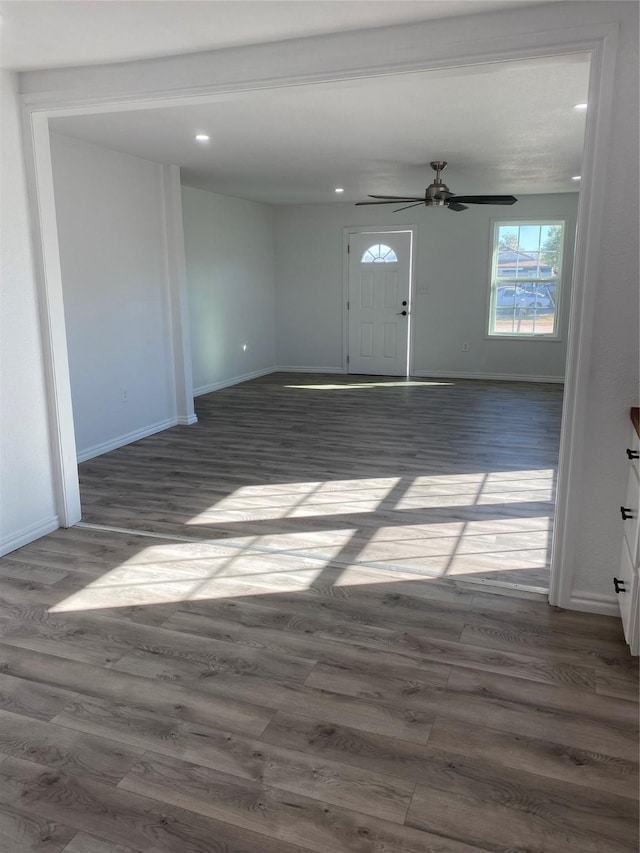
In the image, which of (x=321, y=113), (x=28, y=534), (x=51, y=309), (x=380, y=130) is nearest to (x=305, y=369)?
(x=380, y=130)

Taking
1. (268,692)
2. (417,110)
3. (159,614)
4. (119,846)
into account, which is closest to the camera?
(119,846)

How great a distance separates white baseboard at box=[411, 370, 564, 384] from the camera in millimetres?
8617

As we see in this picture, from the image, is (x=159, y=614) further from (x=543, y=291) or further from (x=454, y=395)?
(x=543, y=291)

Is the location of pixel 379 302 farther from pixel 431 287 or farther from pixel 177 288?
pixel 177 288

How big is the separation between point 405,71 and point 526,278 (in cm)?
648

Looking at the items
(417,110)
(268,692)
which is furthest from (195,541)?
(417,110)

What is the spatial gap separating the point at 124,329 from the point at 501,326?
5401mm

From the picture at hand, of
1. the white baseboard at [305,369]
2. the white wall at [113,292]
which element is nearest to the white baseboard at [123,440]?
the white wall at [113,292]

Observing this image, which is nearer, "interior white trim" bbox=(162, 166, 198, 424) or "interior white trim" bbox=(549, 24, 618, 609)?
"interior white trim" bbox=(549, 24, 618, 609)

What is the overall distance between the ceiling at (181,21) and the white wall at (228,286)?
4405mm

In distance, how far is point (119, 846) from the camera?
5.21ft

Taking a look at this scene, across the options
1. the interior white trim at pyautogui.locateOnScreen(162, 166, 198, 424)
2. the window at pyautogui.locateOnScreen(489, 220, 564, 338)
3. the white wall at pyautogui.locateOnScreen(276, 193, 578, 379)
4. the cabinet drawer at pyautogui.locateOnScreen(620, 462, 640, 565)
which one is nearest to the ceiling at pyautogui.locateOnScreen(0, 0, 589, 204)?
the interior white trim at pyautogui.locateOnScreen(162, 166, 198, 424)

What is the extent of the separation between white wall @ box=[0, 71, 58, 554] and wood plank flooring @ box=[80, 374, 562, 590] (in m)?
0.46

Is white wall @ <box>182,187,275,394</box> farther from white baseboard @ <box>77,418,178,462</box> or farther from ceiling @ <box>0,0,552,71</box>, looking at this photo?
ceiling @ <box>0,0,552,71</box>
